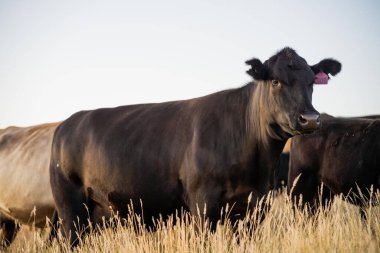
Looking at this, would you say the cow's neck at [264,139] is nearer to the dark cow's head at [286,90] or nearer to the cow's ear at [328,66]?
the dark cow's head at [286,90]

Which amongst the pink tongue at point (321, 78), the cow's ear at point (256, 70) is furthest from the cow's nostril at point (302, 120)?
A: the pink tongue at point (321, 78)

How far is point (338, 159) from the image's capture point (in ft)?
33.0

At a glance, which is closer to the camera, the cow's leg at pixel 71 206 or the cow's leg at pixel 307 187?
the cow's leg at pixel 71 206

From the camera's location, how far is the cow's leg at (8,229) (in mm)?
9618

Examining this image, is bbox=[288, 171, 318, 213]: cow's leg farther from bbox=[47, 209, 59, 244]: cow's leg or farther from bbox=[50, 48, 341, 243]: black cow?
bbox=[47, 209, 59, 244]: cow's leg

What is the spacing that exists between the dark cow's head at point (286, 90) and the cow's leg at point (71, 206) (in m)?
2.87

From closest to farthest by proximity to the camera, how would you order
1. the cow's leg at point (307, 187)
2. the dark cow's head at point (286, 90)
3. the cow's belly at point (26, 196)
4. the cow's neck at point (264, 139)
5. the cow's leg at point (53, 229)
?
the dark cow's head at point (286, 90)
the cow's neck at point (264, 139)
the cow's leg at point (53, 229)
the cow's belly at point (26, 196)
the cow's leg at point (307, 187)

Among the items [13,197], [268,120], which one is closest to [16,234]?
[13,197]

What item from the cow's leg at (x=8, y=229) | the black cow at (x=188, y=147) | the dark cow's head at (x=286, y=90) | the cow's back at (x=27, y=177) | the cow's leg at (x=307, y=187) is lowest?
the cow's leg at (x=8, y=229)

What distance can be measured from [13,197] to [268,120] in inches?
211

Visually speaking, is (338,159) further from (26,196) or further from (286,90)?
(26,196)

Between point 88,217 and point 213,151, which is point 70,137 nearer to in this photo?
point 88,217

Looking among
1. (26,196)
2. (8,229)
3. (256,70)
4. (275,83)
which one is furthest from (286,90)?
(8,229)

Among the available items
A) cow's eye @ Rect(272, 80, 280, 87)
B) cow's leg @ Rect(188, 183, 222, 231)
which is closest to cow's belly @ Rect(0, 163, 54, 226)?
cow's leg @ Rect(188, 183, 222, 231)
